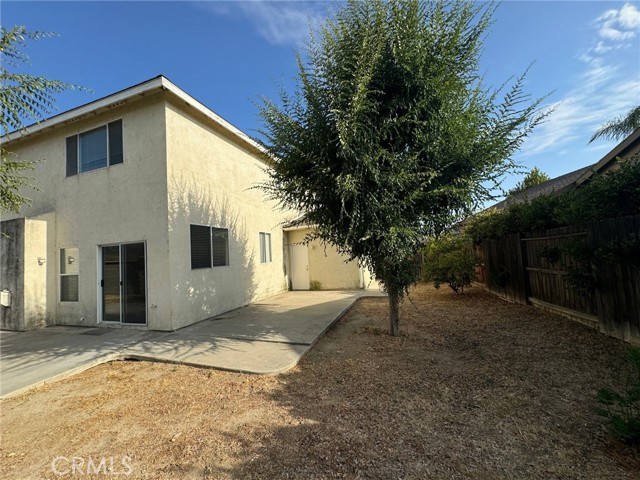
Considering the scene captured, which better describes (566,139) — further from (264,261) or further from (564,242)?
(264,261)

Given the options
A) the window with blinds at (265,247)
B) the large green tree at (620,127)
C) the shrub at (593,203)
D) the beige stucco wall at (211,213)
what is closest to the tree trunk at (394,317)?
the shrub at (593,203)

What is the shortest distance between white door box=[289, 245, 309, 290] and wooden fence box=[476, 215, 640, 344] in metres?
8.24

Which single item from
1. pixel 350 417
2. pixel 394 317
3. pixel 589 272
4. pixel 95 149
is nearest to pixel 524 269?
pixel 589 272

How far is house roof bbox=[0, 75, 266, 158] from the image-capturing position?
6887 millimetres

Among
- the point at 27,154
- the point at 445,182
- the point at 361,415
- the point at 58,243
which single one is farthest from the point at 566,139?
the point at 27,154

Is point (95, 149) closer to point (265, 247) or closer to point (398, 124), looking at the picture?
point (265, 247)

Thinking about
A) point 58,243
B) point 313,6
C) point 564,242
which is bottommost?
point 564,242

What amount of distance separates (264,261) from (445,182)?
304 inches

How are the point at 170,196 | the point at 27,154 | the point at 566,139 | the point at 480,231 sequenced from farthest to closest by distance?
the point at 566,139
the point at 480,231
the point at 27,154
the point at 170,196

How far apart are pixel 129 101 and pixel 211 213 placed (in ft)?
10.8

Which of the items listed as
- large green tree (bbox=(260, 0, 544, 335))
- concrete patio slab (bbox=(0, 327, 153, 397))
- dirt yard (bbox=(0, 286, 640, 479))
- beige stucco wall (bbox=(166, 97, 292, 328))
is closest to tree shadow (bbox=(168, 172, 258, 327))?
beige stucco wall (bbox=(166, 97, 292, 328))

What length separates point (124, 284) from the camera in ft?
24.5

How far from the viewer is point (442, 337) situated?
5.96m

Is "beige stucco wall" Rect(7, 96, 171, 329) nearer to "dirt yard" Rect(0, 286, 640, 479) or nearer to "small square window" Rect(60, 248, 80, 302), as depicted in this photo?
"small square window" Rect(60, 248, 80, 302)
